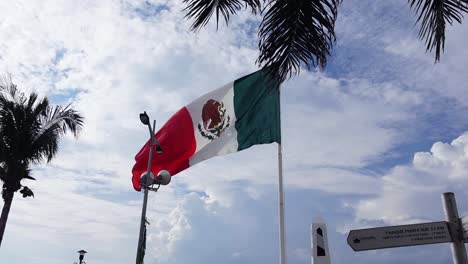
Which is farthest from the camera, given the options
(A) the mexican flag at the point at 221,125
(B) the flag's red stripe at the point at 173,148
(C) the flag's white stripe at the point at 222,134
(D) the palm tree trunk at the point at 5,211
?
(D) the palm tree trunk at the point at 5,211

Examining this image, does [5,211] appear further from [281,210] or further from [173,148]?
[281,210]

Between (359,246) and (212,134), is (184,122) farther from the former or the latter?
(359,246)

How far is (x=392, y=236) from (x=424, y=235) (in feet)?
1.29

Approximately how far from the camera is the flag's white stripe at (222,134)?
37.8 feet

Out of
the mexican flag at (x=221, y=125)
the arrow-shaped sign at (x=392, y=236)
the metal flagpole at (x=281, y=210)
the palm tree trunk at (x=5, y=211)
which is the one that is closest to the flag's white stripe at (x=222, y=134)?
the mexican flag at (x=221, y=125)

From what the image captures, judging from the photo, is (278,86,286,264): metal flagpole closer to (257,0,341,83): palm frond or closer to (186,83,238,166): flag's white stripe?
(186,83,238,166): flag's white stripe

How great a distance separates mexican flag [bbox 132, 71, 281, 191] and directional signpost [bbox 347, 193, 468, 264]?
18.3ft

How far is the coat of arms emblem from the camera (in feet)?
38.8

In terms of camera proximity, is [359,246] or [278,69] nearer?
[278,69]

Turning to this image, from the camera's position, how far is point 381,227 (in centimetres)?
549

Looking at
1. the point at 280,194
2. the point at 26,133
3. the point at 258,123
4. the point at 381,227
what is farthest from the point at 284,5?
the point at 26,133

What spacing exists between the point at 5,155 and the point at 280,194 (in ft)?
35.5

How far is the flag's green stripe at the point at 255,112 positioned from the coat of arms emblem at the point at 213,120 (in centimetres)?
43

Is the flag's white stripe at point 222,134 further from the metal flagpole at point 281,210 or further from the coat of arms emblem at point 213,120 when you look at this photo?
the metal flagpole at point 281,210
